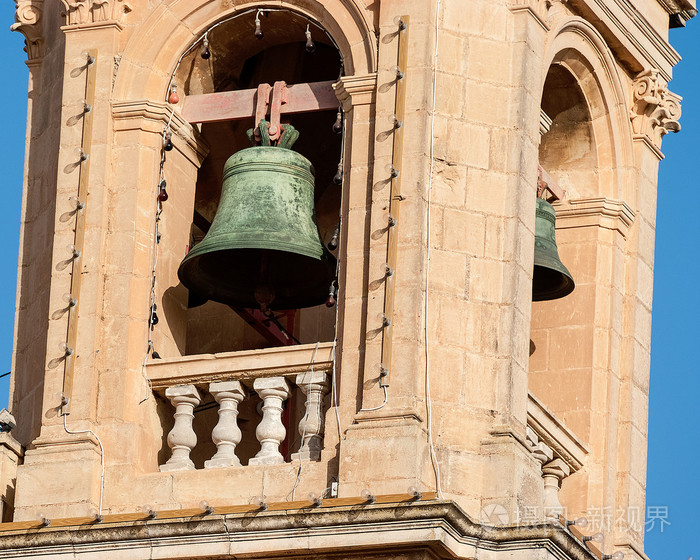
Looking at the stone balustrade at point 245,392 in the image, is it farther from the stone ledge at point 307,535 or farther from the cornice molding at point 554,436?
the cornice molding at point 554,436


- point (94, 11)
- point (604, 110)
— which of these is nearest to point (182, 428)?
point (94, 11)

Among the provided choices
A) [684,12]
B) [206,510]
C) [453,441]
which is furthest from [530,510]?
[684,12]

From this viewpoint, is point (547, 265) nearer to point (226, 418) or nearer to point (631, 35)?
point (631, 35)

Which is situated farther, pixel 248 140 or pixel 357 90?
pixel 248 140

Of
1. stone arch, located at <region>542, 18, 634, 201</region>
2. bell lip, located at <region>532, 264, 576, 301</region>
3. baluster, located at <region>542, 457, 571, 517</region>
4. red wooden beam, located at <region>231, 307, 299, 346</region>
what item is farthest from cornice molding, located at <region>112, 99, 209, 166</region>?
baluster, located at <region>542, 457, 571, 517</region>

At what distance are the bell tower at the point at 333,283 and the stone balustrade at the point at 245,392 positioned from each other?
0.02 meters

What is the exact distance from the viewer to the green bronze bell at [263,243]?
28.5 m

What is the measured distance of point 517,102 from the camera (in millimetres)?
28641

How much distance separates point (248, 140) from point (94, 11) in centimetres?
225

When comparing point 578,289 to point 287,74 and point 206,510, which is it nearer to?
point 287,74

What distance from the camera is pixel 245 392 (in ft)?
93.2

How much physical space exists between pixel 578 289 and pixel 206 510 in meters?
5.54

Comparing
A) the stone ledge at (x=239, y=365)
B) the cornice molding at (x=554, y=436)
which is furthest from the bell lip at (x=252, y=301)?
the cornice molding at (x=554, y=436)

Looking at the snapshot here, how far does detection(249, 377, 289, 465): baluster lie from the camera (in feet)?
91.2
